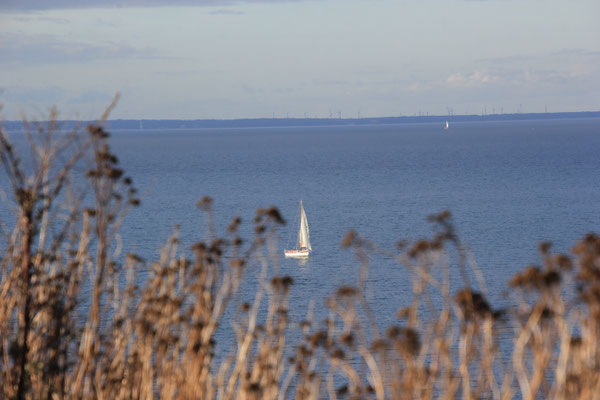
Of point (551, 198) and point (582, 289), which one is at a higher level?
point (582, 289)

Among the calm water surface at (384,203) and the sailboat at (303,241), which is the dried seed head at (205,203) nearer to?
the calm water surface at (384,203)

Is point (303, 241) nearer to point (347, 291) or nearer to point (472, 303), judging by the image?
point (347, 291)

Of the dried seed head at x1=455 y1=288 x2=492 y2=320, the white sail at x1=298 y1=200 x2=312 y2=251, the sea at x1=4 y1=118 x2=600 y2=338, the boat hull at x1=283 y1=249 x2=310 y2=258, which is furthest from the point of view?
→ the boat hull at x1=283 y1=249 x2=310 y2=258

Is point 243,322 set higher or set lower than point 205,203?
lower


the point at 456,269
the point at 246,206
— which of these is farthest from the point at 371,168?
the point at 456,269

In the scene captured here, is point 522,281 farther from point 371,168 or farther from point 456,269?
point 371,168

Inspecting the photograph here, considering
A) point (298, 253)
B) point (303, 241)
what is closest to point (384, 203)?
point (303, 241)

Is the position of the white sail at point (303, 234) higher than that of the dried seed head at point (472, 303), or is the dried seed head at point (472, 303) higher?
the dried seed head at point (472, 303)

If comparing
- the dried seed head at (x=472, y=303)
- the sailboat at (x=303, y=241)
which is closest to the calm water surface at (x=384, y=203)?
the sailboat at (x=303, y=241)

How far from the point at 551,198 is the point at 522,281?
235 ft

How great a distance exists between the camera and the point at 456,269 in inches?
1655

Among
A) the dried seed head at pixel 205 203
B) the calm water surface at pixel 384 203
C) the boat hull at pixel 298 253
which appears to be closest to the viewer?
the dried seed head at pixel 205 203

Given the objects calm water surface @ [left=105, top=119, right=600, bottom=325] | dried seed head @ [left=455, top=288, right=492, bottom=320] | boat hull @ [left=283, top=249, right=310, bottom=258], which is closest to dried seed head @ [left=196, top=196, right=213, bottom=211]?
dried seed head @ [left=455, top=288, right=492, bottom=320]

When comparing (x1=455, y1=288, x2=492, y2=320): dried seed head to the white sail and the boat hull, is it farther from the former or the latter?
the boat hull
